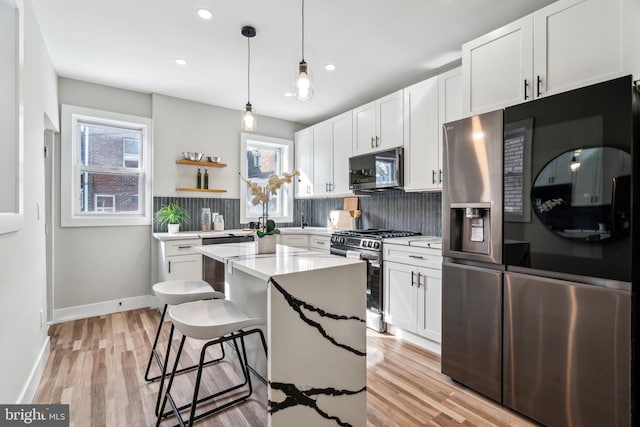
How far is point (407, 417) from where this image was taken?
1.88 m

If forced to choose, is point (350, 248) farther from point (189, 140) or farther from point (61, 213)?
point (61, 213)

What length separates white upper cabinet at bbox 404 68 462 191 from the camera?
110 inches

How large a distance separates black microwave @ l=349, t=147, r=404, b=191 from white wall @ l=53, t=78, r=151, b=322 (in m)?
2.69

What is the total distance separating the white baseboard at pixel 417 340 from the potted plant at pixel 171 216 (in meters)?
2.74

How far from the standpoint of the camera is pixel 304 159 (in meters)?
4.86

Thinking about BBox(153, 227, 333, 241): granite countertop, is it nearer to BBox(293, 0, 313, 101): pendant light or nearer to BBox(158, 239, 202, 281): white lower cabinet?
BBox(158, 239, 202, 281): white lower cabinet

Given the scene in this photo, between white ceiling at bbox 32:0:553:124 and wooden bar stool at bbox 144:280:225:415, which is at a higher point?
white ceiling at bbox 32:0:553:124

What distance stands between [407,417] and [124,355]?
2329 millimetres

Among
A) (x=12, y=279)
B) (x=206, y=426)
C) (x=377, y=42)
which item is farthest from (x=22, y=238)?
(x=377, y=42)

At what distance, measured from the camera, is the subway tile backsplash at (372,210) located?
342cm

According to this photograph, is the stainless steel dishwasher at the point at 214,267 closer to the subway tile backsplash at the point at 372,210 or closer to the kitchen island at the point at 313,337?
the subway tile backsplash at the point at 372,210

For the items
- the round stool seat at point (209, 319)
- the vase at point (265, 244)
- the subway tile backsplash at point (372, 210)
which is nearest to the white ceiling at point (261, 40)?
the subway tile backsplash at point (372, 210)

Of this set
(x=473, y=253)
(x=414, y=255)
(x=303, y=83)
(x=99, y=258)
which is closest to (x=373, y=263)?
(x=414, y=255)

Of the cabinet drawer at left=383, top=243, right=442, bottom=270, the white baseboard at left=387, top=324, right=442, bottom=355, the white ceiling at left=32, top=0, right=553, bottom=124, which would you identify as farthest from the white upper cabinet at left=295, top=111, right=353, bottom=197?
the white baseboard at left=387, top=324, right=442, bottom=355
